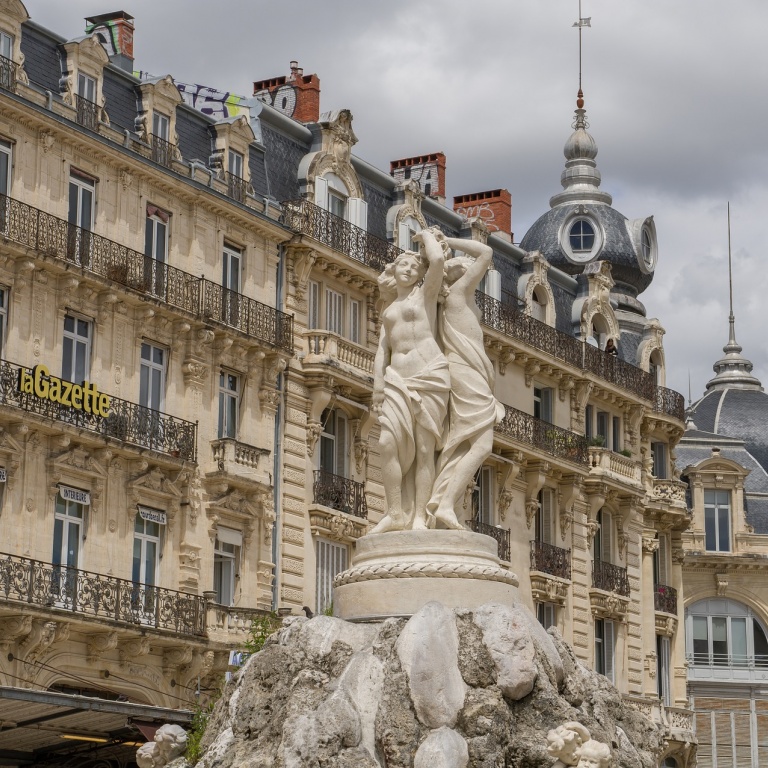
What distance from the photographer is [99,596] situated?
1207 inches

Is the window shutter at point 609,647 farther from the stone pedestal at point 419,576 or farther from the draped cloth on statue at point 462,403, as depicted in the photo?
the stone pedestal at point 419,576

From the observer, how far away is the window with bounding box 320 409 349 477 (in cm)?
3759

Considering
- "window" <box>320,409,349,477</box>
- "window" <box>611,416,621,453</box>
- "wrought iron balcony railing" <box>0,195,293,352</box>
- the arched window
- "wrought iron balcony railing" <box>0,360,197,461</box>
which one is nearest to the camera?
"wrought iron balcony railing" <box>0,360,197,461</box>

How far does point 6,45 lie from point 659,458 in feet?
87.6

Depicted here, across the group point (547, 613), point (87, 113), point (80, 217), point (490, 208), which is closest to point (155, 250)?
point (80, 217)

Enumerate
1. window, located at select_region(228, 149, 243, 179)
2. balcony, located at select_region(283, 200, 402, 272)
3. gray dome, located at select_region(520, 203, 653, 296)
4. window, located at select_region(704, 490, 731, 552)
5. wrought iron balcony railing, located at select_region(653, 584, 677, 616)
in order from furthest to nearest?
window, located at select_region(704, 490, 731, 552), gray dome, located at select_region(520, 203, 653, 296), wrought iron balcony railing, located at select_region(653, 584, 677, 616), balcony, located at select_region(283, 200, 402, 272), window, located at select_region(228, 149, 243, 179)

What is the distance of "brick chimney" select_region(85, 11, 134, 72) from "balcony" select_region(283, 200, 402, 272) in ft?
13.7

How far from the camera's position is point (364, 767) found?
1389 cm

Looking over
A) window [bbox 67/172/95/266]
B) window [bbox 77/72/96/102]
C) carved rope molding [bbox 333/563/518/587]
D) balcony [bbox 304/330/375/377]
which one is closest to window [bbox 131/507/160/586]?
window [bbox 67/172/95/266]

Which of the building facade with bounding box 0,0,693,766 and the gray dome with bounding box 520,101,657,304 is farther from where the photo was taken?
the gray dome with bounding box 520,101,657,304

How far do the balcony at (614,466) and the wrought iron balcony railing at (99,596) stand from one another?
16.2 metres

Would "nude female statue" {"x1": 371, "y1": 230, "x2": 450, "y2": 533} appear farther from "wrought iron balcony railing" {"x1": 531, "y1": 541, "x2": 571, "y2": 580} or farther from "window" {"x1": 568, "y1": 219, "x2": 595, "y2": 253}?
"window" {"x1": 568, "y1": 219, "x2": 595, "y2": 253}

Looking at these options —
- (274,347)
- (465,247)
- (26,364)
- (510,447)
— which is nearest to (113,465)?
(26,364)

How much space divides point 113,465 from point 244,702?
17.5 m
